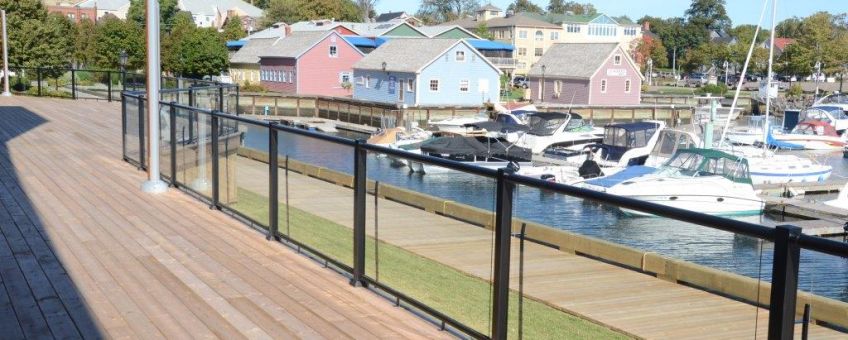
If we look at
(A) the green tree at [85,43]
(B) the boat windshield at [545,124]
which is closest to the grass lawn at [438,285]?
(B) the boat windshield at [545,124]

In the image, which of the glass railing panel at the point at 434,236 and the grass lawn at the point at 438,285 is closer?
the grass lawn at the point at 438,285

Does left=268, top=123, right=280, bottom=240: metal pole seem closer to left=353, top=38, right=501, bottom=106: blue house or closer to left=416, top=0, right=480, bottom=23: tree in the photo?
left=353, top=38, right=501, bottom=106: blue house

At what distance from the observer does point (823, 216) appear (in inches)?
1046

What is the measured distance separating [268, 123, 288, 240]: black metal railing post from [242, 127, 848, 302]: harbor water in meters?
1.91

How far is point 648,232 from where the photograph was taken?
4.20 m

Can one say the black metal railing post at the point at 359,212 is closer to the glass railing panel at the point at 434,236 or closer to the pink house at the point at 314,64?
the glass railing panel at the point at 434,236

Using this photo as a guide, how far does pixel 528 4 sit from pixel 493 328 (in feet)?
590

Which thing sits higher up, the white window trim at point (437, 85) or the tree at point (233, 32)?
the tree at point (233, 32)

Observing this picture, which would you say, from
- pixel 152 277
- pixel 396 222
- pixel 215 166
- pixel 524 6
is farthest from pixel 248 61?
pixel 524 6

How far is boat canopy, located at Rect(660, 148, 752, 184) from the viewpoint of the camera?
25828 mm

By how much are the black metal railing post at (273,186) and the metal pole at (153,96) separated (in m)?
3.22

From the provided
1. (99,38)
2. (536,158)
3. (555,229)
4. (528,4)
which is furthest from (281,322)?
(528,4)

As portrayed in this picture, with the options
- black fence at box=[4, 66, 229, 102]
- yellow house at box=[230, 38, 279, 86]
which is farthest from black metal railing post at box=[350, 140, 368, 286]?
yellow house at box=[230, 38, 279, 86]

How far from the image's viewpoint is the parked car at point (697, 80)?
10146cm
